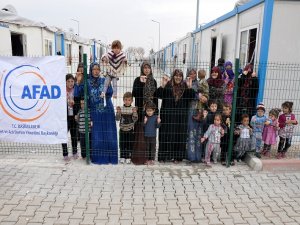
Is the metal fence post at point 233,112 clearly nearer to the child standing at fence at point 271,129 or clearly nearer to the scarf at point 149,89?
the child standing at fence at point 271,129

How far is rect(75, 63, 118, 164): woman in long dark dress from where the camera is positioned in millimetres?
5102

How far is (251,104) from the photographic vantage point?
18.7 ft

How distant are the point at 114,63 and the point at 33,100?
151cm

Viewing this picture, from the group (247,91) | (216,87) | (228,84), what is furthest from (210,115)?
(247,91)

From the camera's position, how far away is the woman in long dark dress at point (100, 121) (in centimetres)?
510

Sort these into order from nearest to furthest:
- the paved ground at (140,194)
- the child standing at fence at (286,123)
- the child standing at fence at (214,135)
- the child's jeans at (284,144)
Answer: the paved ground at (140,194) → the child standing at fence at (214,135) → the child standing at fence at (286,123) → the child's jeans at (284,144)

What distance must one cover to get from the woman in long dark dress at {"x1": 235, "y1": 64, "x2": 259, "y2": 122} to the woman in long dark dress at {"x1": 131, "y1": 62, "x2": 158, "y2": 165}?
163 cm

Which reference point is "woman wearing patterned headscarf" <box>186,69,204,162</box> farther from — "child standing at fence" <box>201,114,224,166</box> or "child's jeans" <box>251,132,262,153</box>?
"child's jeans" <box>251,132,262,153</box>

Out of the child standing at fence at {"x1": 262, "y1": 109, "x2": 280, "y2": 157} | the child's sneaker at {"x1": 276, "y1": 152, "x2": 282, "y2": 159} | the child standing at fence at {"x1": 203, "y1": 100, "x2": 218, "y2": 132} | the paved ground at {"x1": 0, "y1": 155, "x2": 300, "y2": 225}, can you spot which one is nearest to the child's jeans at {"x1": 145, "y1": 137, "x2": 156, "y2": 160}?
the paved ground at {"x1": 0, "y1": 155, "x2": 300, "y2": 225}

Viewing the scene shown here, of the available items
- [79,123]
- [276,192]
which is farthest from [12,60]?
[276,192]

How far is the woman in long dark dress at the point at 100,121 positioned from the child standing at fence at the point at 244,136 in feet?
7.19

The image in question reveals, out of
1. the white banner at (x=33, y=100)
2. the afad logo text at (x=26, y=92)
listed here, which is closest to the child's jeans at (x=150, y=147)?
the white banner at (x=33, y=100)

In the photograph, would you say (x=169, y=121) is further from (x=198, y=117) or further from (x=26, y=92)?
(x=26, y=92)

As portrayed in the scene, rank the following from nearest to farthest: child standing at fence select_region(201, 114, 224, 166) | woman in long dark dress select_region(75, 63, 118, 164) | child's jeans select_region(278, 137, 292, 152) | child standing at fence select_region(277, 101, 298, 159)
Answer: woman in long dark dress select_region(75, 63, 118, 164) < child standing at fence select_region(201, 114, 224, 166) < child standing at fence select_region(277, 101, 298, 159) < child's jeans select_region(278, 137, 292, 152)
